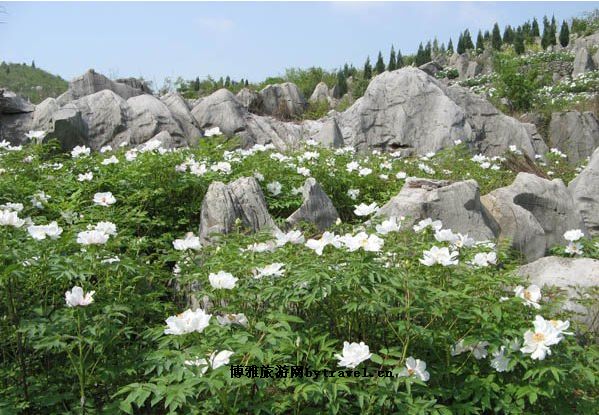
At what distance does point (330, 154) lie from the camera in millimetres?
6930

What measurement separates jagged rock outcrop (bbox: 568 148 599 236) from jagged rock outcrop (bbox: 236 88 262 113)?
9.77 m

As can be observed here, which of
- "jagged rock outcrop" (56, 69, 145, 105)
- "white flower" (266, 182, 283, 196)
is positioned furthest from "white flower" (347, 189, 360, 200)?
"jagged rock outcrop" (56, 69, 145, 105)

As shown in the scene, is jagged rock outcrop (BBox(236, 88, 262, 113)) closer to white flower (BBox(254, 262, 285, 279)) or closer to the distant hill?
white flower (BBox(254, 262, 285, 279))

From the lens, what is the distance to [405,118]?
39.2 feet

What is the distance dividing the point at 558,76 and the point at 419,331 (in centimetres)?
3324

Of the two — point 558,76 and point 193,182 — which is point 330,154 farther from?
point 558,76

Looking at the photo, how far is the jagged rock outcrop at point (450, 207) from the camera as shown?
502 centimetres

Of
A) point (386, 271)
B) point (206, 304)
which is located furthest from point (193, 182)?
point (386, 271)

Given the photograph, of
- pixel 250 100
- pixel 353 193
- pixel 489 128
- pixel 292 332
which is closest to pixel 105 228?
pixel 292 332

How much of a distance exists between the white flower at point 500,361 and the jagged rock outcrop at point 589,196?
5.53m

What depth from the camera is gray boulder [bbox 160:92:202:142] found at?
10.7m

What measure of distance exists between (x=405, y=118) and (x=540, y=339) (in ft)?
33.3

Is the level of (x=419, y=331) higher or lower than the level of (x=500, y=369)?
higher

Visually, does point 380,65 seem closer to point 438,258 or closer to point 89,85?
point 89,85
